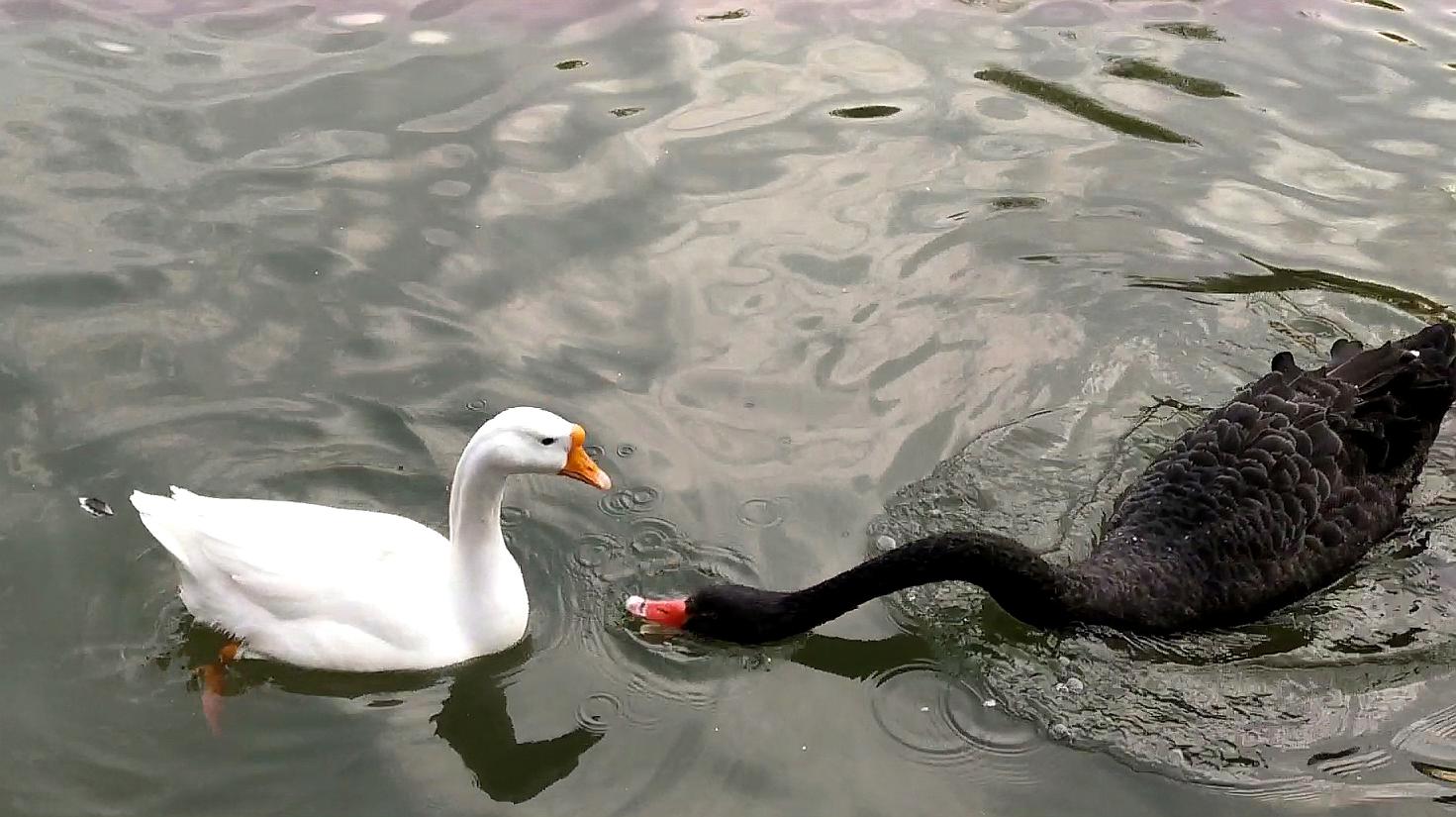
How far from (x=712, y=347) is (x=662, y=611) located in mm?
1953

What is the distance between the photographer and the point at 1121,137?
8734 mm

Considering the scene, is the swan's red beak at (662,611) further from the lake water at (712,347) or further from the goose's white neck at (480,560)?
the goose's white neck at (480,560)

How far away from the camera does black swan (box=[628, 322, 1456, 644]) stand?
17.4 feet

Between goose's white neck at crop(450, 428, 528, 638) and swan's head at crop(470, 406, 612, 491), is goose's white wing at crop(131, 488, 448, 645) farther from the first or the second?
swan's head at crop(470, 406, 612, 491)

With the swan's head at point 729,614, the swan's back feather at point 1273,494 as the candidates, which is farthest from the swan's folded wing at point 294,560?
the swan's back feather at point 1273,494

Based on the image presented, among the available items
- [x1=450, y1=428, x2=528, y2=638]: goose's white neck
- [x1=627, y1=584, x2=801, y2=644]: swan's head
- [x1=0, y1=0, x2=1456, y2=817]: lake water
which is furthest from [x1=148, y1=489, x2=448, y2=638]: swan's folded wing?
[x1=627, y1=584, x2=801, y2=644]: swan's head

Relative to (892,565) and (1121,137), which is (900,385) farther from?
(1121,137)

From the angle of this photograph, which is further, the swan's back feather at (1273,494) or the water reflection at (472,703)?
the swan's back feather at (1273,494)

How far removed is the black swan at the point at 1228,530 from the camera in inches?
209

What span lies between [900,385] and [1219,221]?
99.9 inches

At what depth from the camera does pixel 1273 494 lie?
5.72m

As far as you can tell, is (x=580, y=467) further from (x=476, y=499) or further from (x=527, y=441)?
(x=476, y=499)

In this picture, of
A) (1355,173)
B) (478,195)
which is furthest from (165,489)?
(1355,173)

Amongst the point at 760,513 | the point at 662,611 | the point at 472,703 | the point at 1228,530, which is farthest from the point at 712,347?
the point at 1228,530
